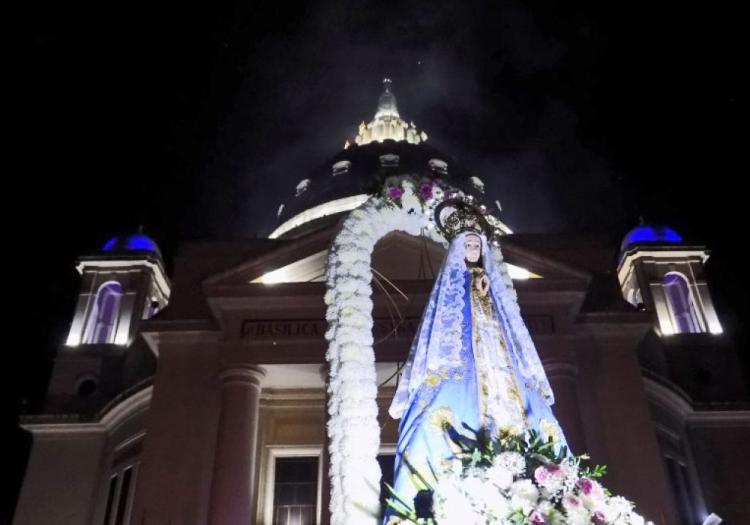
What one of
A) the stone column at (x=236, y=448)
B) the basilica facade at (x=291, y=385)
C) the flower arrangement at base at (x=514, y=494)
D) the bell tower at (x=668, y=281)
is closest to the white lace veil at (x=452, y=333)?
the flower arrangement at base at (x=514, y=494)

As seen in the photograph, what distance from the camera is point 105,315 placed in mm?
27734

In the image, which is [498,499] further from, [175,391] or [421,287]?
[175,391]

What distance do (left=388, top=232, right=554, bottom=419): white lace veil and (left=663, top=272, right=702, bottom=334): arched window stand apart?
837 inches

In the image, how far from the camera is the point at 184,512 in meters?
17.9

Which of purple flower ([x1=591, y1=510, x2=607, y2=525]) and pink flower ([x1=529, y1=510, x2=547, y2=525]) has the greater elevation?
purple flower ([x1=591, y1=510, x2=607, y2=525])

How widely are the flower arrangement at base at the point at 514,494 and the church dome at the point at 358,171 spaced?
3156 cm

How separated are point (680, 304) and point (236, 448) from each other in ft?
57.3

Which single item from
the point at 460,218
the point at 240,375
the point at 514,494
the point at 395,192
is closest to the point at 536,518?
the point at 514,494

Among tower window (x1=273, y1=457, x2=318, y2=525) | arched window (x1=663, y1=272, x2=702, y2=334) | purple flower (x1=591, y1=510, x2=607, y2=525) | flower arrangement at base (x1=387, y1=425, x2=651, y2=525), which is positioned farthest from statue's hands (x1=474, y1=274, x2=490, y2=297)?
arched window (x1=663, y1=272, x2=702, y2=334)

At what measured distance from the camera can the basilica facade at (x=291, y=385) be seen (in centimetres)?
1858

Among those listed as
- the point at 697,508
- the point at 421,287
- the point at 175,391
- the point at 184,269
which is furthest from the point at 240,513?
the point at 697,508

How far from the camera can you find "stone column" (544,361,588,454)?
57.8ft

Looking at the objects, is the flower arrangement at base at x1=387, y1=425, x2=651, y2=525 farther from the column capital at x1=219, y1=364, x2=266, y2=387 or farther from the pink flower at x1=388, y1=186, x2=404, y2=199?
the column capital at x1=219, y1=364, x2=266, y2=387

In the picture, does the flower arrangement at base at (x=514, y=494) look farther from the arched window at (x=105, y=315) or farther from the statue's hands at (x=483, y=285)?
the arched window at (x=105, y=315)
